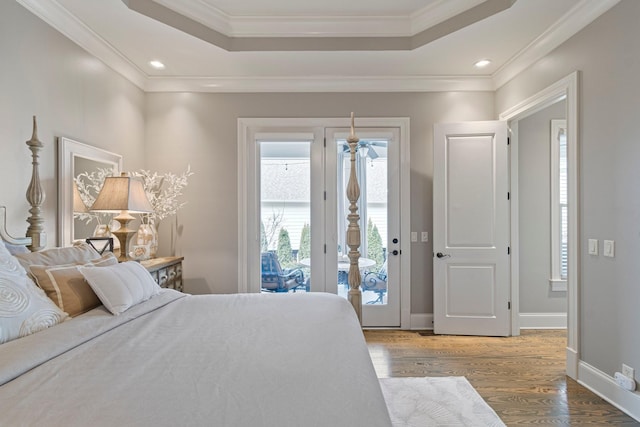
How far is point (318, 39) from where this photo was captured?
9.60 ft

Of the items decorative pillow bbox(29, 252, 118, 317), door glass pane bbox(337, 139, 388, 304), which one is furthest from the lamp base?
door glass pane bbox(337, 139, 388, 304)

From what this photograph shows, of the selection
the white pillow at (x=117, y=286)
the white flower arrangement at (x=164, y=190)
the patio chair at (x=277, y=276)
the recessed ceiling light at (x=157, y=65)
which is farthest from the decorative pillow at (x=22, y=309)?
the recessed ceiling light at (x=157, y=65)

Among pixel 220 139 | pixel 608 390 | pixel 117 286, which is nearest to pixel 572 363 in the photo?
pixel 608 390

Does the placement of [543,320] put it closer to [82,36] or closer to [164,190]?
[164,190]

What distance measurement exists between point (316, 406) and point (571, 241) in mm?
2542

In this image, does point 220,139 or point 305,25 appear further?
point 220,139

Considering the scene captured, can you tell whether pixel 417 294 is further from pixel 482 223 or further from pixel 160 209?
pixel 160 209

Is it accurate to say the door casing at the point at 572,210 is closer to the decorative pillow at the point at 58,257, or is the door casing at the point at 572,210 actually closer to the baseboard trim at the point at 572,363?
the baseboard trim at the point at 572,363

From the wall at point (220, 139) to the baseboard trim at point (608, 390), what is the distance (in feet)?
4.70

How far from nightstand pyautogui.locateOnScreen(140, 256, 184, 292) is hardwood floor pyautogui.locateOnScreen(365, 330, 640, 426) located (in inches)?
80.9

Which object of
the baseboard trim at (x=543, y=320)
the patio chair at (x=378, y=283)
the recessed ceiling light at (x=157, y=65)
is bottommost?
the baseboard trim at (x=543, y=320)

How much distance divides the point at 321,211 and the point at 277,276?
891 mm

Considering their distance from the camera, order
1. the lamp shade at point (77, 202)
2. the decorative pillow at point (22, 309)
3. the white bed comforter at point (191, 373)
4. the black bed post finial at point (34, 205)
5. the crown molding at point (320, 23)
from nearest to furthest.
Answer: the white bed comforter at point (191, 373), the decorative pillow at point (22, 309), the black bed post finial at point (34, 205), the lamp shade at point (77, 202), the crown molding at point (320, 23)

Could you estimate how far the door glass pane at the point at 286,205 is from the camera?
3.62 m
